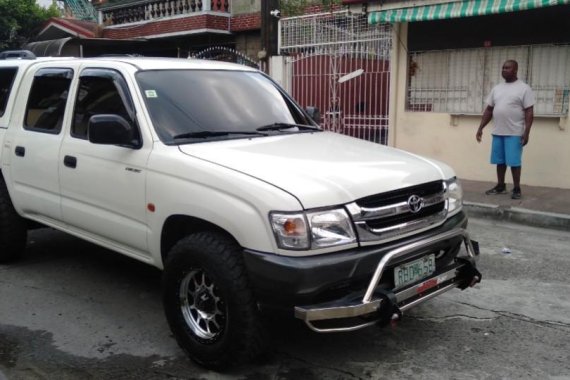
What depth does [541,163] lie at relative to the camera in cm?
885

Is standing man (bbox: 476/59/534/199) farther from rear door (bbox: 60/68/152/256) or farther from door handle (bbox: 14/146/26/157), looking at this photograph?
door handle (bbox: 14/146/26/157)

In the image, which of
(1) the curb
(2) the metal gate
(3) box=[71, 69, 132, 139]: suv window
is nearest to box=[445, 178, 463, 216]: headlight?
(3) box=[71, 69, 132, 139]: suv window

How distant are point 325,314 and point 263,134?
162 cm

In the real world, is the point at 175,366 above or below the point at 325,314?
below

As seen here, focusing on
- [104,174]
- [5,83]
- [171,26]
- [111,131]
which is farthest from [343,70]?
[111,131]

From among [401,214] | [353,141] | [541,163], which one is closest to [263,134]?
[353,141]

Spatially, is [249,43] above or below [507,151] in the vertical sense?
above

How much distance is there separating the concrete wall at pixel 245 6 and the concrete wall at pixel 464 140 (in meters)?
6.95

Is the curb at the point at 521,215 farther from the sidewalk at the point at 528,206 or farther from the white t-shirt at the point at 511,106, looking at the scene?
the white t-shirt at the point at 511,106

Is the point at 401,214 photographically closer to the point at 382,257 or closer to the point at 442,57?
the point at 382,257

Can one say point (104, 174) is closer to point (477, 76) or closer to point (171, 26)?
point (477, 76)

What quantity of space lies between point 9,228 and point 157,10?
14.2 metres

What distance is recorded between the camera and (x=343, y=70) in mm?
11562

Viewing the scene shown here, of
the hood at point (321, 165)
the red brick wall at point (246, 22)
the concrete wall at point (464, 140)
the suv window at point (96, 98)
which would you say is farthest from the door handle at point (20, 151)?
the red brick wall at point (246, 22)
